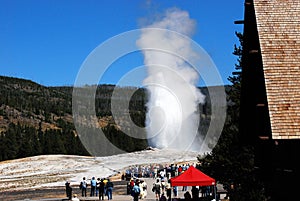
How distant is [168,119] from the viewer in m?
166

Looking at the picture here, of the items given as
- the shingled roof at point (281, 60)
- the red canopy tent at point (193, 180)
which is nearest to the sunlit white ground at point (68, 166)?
the red canopy tent at point (193, 180)

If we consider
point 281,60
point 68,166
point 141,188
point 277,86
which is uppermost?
point 281,60

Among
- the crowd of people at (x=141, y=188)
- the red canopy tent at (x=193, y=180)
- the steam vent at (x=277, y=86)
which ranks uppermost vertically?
the steam vent at (x=277, y=86)

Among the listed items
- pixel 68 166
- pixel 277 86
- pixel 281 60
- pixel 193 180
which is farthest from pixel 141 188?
pixel 68 166

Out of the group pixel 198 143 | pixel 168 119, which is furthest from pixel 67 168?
pixel 168 119

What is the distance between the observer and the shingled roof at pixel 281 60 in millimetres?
12398

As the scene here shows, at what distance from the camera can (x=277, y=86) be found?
1291 cm

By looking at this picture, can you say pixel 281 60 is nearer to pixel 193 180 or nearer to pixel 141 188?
pixel 193 180

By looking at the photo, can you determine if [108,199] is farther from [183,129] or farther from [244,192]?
[183,129]

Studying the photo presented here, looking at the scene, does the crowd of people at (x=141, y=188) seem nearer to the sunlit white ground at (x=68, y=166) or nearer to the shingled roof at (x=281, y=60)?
the shingled roof at (x=281, y=60)

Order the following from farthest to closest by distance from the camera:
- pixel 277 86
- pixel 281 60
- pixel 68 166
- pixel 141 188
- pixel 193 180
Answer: pixel 68 166 < pixel 141 188 < pixel 193 180 < pixel 281 60 < pixel 277 86

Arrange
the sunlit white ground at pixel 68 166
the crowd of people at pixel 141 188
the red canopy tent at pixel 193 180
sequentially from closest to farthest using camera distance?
the red canopy tent at pixel 193 180, the crowd of people at pixel 141 188, the sunlit white ground at pixel 68 166

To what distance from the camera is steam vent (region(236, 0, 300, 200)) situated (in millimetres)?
12523

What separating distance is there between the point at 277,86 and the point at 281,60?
0.93m
